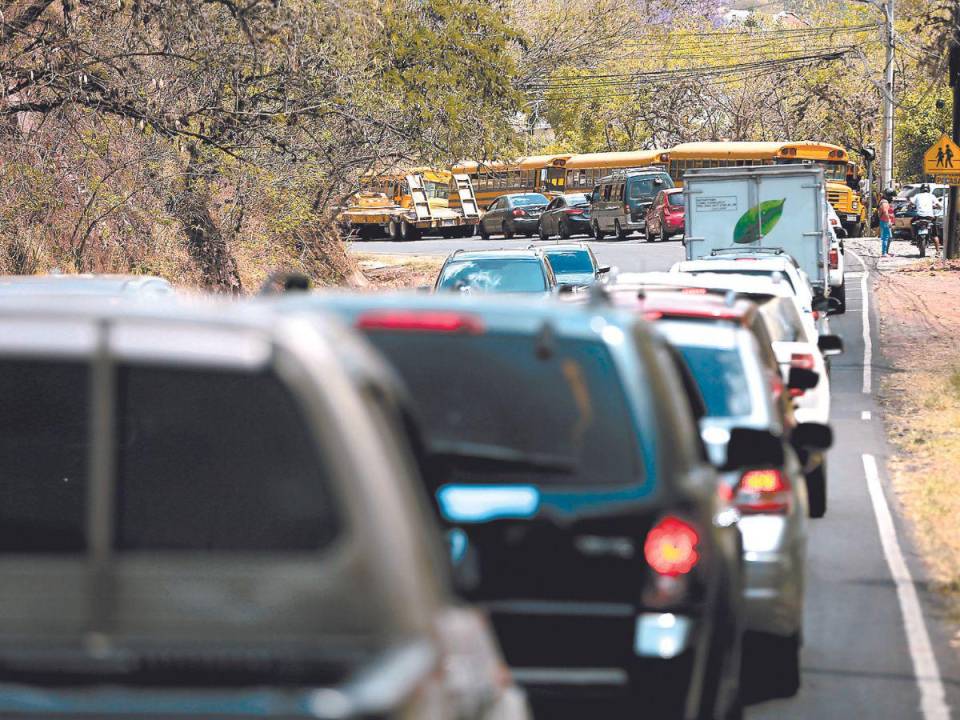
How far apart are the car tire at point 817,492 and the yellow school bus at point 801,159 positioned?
41587 mm

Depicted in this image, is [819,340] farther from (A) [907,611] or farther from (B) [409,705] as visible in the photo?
(B) [409,705]

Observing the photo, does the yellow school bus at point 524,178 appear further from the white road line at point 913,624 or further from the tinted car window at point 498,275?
the white road line at point 913,624

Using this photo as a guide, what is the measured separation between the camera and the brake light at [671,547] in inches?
205

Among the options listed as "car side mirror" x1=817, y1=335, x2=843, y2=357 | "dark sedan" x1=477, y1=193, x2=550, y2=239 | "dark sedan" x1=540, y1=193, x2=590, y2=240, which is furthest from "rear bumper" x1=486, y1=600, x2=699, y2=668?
"dark sedan" x1=477, y1=193, x2=550, y2=239

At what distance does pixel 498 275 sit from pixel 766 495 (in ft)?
43.5

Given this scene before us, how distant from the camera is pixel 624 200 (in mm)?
53281

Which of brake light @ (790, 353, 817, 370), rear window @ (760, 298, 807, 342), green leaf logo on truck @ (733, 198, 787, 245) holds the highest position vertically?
rear window @ (760, 298, 807, 342)

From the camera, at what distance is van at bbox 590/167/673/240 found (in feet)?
175

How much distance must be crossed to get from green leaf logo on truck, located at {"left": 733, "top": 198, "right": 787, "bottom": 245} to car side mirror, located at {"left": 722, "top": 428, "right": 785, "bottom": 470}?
21423 millimetres

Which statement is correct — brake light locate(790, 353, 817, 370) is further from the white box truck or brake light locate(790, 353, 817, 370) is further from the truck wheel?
the truck wheel

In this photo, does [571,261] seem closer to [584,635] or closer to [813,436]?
[813,436]

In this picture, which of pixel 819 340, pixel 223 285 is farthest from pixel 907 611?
pixel 223 285

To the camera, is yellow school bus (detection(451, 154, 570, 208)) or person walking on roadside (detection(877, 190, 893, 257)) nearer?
person walking on roadside (detection(877, 190, 893, 257))

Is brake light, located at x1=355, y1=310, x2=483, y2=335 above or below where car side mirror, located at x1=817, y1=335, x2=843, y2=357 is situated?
above
